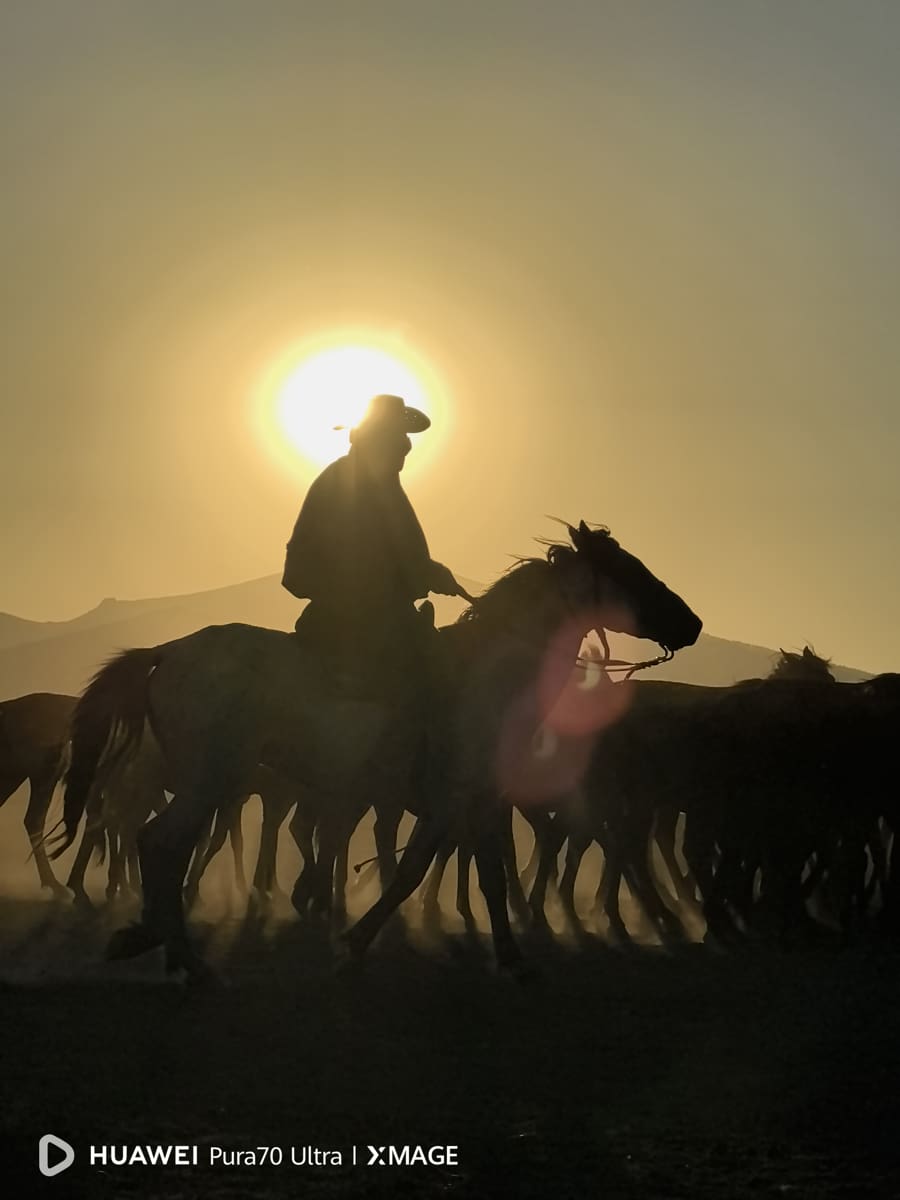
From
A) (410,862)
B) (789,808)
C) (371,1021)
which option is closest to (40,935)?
(410,862)

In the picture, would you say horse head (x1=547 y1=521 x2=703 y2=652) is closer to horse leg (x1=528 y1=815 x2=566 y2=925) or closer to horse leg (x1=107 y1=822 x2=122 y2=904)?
horse leg (x1=528 y1=815 x2=566 y2=925)

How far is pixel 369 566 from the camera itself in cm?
1151

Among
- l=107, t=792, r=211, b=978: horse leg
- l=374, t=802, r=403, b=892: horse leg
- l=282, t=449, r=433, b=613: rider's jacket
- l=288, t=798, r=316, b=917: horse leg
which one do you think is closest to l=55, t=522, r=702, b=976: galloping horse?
l=107, t=792, r=211, b=978: horse leg

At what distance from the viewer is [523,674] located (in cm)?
1170

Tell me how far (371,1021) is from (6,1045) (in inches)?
83.7

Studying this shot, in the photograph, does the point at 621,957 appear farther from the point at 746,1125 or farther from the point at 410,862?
the point at 746,1125

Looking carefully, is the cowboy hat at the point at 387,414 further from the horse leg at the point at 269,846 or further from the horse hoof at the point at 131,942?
the horse leg at the point at 269,846

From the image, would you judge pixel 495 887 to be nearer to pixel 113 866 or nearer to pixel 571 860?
pixel 571 860

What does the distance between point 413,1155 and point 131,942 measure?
14.8ft
